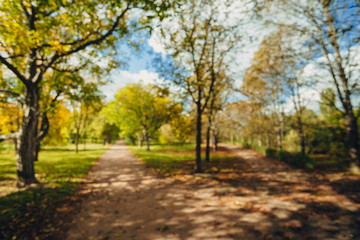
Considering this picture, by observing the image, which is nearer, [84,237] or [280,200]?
[84,237]

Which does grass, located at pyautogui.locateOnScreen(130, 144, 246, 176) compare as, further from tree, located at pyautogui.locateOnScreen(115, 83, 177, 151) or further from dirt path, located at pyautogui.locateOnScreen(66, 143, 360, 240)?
tree, located at pyautogui.locateOnScreen(115, 83, 177, 151)

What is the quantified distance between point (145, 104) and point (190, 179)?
18.2 m

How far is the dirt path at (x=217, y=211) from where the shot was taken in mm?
3730

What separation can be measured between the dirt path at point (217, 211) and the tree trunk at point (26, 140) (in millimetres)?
2470

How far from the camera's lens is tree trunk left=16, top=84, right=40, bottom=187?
6.19 meters

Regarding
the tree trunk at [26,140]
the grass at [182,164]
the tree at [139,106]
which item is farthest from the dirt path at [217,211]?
the tree at [139,106]

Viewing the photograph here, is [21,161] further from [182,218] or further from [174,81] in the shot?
[174,81]

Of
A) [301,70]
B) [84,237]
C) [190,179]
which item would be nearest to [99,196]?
[84,237]

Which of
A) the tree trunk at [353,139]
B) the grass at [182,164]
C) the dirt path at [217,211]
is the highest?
the tree trunk at [353,139]

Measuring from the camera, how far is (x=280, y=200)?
5.49m

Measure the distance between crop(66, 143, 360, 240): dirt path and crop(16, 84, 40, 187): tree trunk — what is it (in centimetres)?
247

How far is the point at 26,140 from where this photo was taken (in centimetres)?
621

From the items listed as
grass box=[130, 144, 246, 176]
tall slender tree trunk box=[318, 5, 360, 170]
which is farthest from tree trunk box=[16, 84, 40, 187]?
tall slender tree trunk box=[318, 5, 360, 170]

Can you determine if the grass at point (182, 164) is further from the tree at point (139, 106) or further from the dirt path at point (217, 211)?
the tree at point (139, 106)
